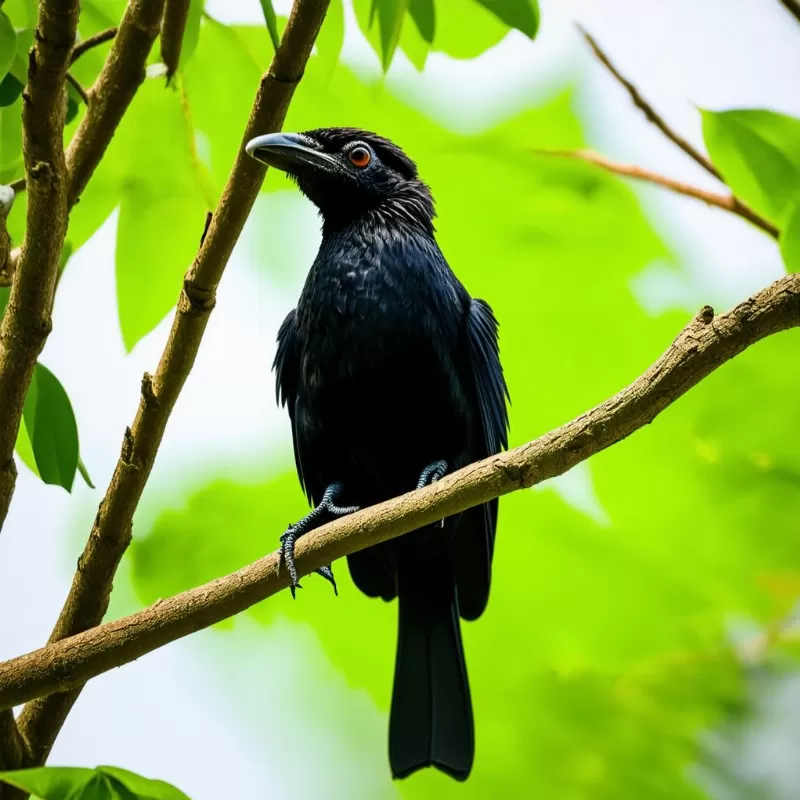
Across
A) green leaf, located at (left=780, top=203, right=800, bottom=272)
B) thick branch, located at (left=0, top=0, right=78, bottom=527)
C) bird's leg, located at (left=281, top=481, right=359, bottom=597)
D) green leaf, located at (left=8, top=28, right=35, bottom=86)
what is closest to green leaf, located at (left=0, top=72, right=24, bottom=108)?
green leaf, located at (left=8, top=28, right=35, bottom=86)

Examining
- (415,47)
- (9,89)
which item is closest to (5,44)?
(9,89)

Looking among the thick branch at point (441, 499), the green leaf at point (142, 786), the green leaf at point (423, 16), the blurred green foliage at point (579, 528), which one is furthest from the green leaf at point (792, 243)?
the green leaf at point (142, 786)

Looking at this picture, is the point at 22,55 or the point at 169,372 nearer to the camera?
the point at 169,372

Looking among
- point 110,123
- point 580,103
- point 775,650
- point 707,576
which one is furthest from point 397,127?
point 775,650

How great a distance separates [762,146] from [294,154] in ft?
3.99

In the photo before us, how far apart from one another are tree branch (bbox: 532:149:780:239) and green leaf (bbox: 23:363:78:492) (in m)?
1.92

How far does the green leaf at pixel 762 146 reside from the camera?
235 centimetres

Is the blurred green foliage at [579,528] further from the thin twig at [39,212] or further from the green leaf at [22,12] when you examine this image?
the thin twig at [39,212]

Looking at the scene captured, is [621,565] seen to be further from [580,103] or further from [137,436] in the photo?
[137,436]

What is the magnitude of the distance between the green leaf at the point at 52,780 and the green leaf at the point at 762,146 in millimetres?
1976

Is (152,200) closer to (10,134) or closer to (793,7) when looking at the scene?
(10,134)

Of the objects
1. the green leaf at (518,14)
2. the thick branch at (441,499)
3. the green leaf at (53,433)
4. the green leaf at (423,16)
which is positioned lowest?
the thick branch at (441,499)

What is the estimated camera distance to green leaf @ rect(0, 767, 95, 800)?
6.30ft

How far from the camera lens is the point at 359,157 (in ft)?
9.96
